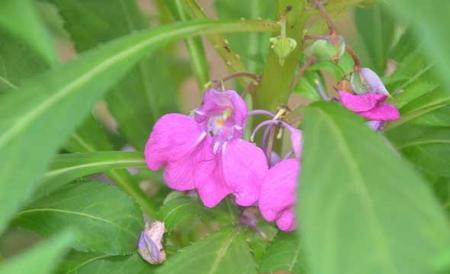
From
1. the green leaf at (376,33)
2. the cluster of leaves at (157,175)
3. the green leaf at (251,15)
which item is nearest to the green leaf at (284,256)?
the cluster of leaves at (157,175)

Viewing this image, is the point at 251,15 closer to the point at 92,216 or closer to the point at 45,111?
the point at 92,216

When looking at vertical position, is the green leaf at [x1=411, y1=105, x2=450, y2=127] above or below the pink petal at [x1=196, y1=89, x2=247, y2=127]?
below

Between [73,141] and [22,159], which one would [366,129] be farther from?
[73,141]

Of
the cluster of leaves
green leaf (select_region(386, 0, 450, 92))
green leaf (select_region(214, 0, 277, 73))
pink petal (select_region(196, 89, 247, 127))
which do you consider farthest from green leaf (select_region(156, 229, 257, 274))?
green leaf (select_region(386, 0, 450, 92))

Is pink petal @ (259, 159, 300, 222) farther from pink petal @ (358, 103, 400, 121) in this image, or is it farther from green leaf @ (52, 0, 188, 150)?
green leaf @ (52, 0, 188, 150)

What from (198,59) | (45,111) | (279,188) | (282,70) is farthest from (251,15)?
(45,111)

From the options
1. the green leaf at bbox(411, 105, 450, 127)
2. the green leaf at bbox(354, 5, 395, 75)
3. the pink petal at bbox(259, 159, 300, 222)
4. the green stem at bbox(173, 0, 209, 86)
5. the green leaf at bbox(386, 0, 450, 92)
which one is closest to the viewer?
the green leaf at bbox(386, 0, 450, 92)

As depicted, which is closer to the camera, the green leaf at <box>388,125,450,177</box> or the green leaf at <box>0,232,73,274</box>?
the green leaf at <box>0,232,73,274</box>
